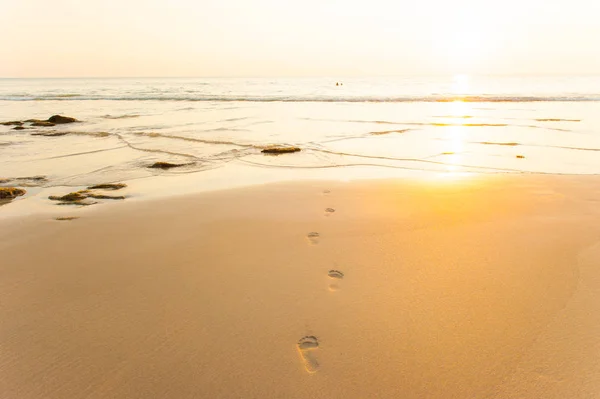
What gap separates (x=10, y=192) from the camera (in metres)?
6.55

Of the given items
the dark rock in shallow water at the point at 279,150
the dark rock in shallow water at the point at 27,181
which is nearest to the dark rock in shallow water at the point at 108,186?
the dark rock in shallow water at the point at 27,181

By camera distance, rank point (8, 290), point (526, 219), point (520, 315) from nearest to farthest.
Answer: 1. point (520, 315)
2. point (8, 290)
3. point (526, 219)

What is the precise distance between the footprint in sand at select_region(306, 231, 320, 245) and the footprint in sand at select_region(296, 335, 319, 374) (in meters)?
1.68

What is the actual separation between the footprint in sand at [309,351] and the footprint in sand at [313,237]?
1.68 m

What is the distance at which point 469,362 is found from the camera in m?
2.52

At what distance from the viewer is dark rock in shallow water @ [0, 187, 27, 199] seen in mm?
6480

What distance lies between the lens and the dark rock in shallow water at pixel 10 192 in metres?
6.48

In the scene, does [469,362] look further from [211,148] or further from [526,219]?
[211,148]

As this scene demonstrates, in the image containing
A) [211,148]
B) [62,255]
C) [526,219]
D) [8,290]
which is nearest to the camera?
[8,290]

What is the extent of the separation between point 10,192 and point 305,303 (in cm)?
577

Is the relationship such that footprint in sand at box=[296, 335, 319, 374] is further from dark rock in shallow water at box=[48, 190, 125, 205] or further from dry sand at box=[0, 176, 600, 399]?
dark rock in shallow water at box=[48, 190, 125, 205]

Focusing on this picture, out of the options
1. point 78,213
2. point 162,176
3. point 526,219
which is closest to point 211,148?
point 162,176

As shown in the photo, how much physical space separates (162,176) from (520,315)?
6622 millimetres

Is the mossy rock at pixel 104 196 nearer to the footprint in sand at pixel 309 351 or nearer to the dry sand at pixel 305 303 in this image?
the dry sand at pixel 305 303
